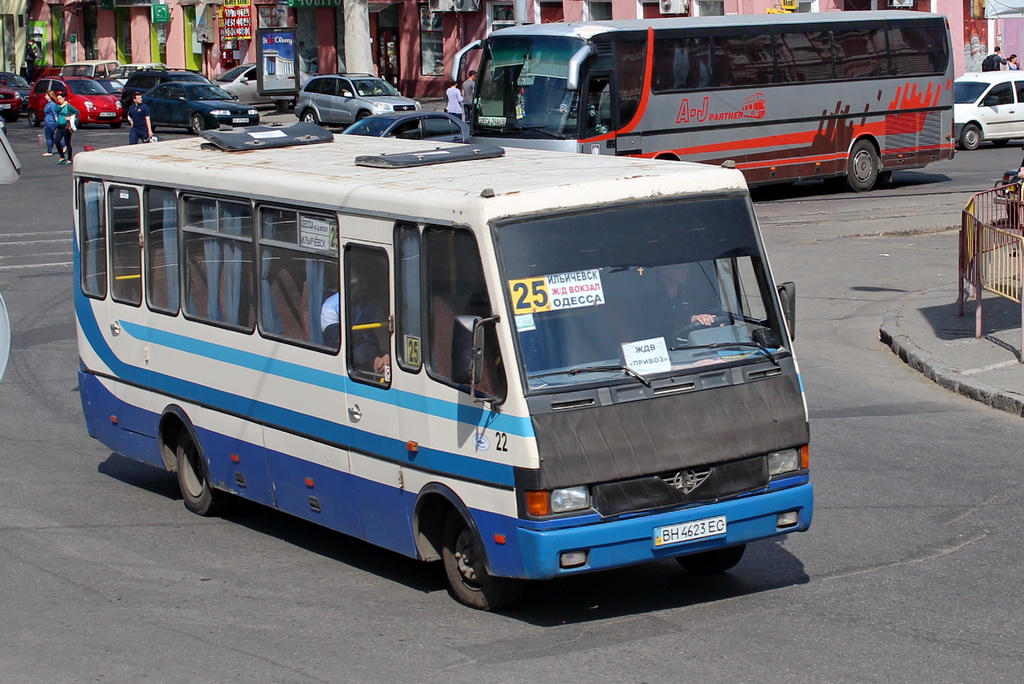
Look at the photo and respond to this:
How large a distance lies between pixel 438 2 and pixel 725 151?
30.6 m

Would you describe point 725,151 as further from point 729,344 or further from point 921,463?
point 729,344

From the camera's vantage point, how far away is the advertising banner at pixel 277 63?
53469 millimetres

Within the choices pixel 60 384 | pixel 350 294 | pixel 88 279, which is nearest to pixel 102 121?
pixel 60 384

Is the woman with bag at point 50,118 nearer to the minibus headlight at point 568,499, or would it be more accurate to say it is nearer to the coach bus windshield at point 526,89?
the coach bus windshield at point 526,89

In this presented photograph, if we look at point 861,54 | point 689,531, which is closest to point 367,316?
point 689,531

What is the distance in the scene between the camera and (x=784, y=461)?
23.8 feet

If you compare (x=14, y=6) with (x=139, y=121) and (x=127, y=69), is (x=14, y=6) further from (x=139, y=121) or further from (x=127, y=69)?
(x=139, y=121)

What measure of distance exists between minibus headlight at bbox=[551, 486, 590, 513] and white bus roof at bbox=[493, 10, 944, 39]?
18.7 m

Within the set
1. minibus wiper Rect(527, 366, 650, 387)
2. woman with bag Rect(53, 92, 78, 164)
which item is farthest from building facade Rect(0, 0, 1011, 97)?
minibus wiper Rect(527, 366, 650, 387)

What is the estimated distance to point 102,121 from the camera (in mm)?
50719

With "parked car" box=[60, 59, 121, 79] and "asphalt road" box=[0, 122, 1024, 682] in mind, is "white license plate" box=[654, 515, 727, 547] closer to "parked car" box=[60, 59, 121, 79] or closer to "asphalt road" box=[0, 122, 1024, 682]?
"asphalt road" box=[0, 122, 1024, 682]

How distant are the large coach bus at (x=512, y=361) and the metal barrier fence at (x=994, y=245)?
6238 mm

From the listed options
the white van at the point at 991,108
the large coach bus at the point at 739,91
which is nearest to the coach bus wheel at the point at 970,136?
the white van at the point at 991,108

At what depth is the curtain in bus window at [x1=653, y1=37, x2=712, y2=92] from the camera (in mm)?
25672
